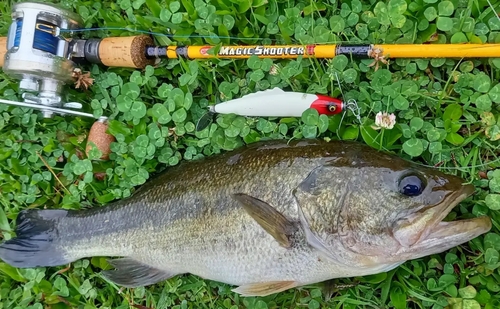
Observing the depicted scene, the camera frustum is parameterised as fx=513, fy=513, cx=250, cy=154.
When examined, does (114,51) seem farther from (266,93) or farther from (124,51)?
(266,93)

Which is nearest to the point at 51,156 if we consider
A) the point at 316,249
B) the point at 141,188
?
the point at 141,188

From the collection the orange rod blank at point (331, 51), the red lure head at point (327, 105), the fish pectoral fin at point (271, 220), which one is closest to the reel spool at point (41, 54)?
the orange rod blank at point (331, 51)

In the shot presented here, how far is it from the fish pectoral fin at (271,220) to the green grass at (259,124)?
20.5 inches

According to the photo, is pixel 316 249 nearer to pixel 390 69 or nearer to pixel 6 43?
pixel 390 69

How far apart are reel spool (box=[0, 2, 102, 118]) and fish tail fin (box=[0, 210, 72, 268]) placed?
0.65 metres

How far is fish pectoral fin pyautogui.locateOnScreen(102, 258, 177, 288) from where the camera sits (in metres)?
2.96

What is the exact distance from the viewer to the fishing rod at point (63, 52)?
9.45 feet

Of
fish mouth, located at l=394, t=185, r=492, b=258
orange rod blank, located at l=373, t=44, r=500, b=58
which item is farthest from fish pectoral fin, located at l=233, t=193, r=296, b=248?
orange rod blank, located at l=373, t=44, r=500, b=58

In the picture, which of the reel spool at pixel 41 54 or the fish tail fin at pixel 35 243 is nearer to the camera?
the reel spool at pixel 41 54

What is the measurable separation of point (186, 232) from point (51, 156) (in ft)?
3.86

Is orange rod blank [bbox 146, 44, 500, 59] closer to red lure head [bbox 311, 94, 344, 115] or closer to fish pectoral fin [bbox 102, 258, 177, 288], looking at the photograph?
red lure head [bbox 311, 94, 344, 115]

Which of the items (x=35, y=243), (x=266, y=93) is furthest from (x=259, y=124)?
(x=35, y=243)

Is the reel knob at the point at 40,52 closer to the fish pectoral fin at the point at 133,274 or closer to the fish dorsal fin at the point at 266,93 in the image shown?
the fish pectoral fin at the point at 133,274

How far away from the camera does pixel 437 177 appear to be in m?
2.34
